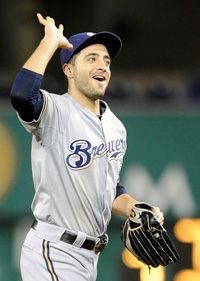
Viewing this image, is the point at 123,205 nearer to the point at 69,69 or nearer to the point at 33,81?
the point at 69,69

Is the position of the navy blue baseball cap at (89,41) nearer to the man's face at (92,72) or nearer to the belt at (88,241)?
the man's face at (92,72)

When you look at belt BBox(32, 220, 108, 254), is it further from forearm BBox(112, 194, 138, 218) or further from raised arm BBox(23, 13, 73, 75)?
raised arm BBox(23, 13, 73, 75)

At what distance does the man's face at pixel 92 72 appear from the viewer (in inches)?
167

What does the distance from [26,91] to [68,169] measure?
40cm

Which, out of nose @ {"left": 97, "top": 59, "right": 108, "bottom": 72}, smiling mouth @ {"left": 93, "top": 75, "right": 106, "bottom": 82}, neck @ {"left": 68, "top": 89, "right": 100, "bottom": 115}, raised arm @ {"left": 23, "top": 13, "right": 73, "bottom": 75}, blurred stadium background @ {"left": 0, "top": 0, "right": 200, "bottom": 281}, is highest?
raised arm @ {"left": 23, "top": 13, "right": 73, "bottom": 75}

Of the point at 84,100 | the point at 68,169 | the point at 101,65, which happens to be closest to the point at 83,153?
the point at 68,169

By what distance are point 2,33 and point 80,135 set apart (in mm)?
3755

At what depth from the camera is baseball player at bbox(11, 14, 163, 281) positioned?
4.03m

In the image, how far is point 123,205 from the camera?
4312 millimetres

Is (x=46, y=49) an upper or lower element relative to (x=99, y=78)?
upper

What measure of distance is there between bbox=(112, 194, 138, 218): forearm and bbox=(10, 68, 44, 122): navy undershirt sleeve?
635mm

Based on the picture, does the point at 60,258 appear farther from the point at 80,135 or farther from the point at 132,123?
the point at 132,123

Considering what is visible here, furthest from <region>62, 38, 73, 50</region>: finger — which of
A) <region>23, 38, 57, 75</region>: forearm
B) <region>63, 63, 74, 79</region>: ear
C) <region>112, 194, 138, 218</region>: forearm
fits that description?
<region>112, 194, 138, 218</region>: forearm

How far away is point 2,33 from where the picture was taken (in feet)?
25.5
